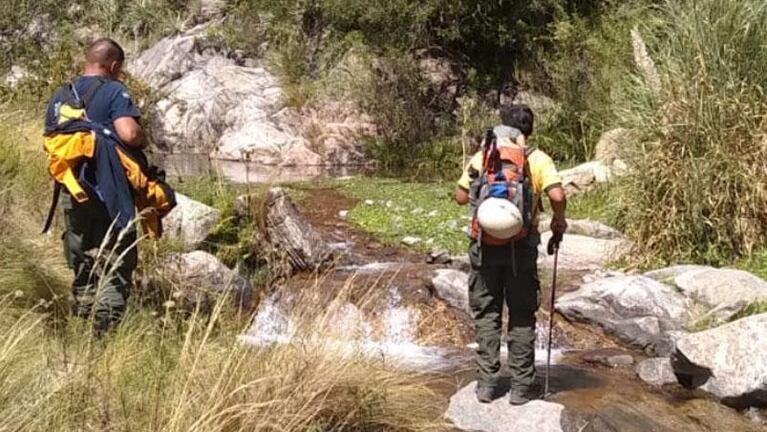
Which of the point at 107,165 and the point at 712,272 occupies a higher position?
the point at 107,165

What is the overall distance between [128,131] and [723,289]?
15.6 feet

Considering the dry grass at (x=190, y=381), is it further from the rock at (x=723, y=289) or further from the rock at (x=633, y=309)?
the rock at (x=723, y=289)

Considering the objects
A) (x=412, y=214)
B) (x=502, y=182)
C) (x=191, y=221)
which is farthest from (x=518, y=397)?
(x=412, y=214)

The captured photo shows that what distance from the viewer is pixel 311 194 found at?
1262cm

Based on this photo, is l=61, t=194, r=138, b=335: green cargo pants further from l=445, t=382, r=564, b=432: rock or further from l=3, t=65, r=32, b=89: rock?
l=3, t=65, r=32, b=89: rock

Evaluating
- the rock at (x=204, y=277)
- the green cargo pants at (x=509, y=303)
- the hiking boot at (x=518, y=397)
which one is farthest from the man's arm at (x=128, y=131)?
the hiking boot at (x=518, y=397)

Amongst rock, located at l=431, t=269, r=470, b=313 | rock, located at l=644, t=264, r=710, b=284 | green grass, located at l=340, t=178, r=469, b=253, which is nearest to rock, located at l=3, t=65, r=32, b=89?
green grass, located at l=340, t=178, r=469, b=253

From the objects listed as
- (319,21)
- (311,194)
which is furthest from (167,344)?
(319,21)

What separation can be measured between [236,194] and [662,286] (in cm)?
449

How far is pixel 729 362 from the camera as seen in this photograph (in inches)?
244

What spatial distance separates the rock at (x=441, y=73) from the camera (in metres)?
18.4

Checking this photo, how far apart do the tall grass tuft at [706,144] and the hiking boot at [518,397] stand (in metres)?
3.90

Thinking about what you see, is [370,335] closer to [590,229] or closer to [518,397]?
[518,397]

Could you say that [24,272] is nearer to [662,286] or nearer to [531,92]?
[662,286]
